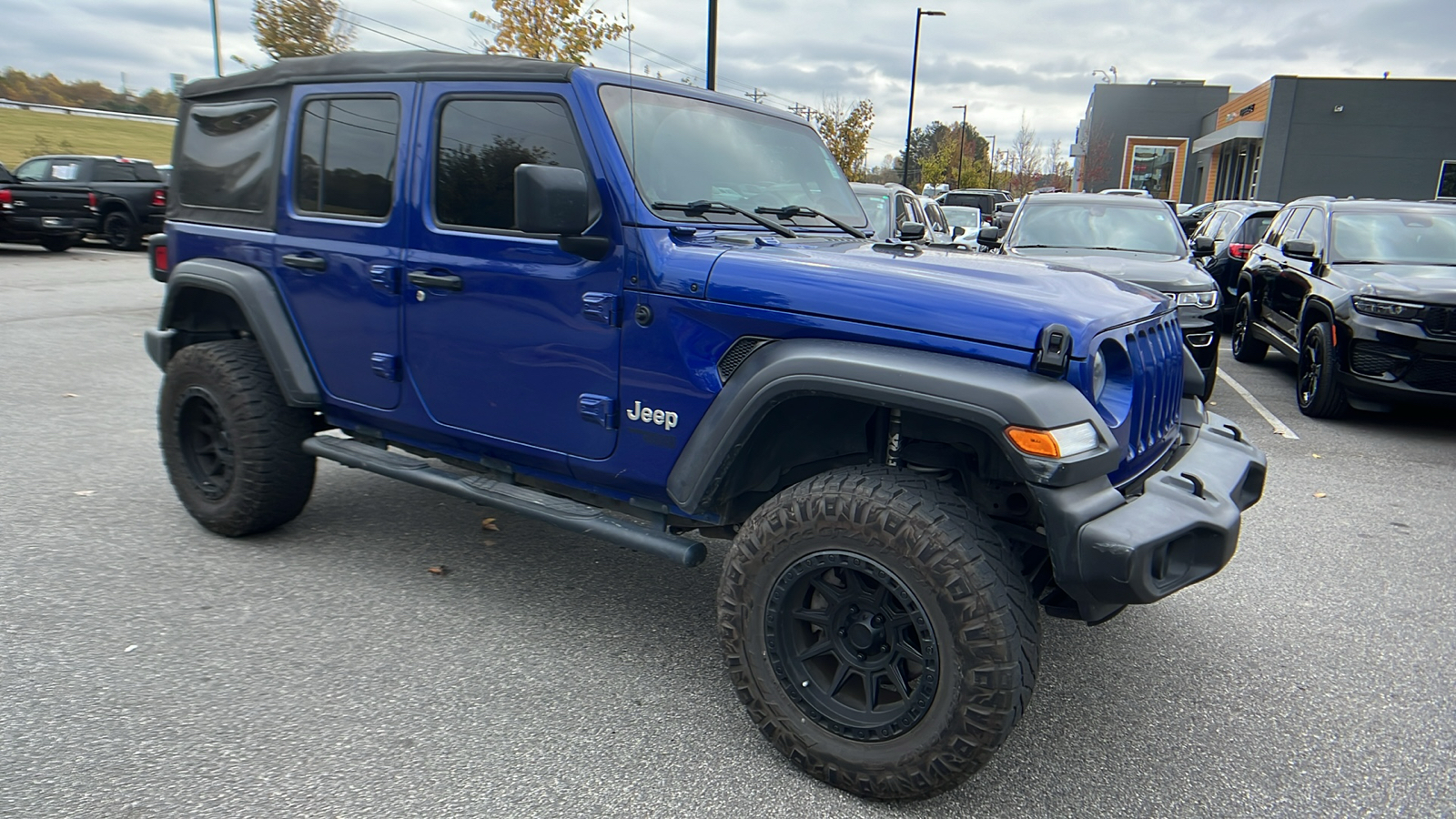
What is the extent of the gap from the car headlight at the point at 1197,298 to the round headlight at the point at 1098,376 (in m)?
4.97

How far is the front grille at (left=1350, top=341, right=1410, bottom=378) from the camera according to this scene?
6617 mm

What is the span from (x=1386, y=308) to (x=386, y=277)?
673 cm

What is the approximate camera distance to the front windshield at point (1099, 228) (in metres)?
8.27

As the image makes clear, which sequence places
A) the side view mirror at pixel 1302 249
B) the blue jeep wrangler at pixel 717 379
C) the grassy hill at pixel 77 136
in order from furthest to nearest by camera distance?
the grassy hill at pixel 77 136 → the side view mirror at pixel 1302 249 → the blue jeep wrangler at pixel 717 379

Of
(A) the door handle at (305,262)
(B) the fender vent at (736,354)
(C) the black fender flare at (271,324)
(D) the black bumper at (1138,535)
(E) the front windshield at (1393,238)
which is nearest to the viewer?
(D) the black bumper at (1138,535)

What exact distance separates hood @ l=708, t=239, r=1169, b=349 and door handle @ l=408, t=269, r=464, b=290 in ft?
3.50

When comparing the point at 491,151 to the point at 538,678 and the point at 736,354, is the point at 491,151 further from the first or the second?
the point at 538,678

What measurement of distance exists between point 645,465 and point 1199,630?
7.51 ft

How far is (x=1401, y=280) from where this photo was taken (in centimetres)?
677

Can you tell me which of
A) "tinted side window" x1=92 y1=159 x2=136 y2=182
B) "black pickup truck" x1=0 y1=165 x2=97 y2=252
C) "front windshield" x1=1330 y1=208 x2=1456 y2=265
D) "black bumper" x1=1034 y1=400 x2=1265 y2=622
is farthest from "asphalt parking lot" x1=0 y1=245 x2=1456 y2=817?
"tinted side window" x1=92 y1=159 x2=136 y2=182

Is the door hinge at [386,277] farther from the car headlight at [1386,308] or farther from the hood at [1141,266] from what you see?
the car headlight at [1386,308]

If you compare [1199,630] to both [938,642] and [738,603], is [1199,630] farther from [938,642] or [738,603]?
[738,603]

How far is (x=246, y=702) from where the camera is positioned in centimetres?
293

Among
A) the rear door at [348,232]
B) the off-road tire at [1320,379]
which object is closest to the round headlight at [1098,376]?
the rear door at [348,232]
